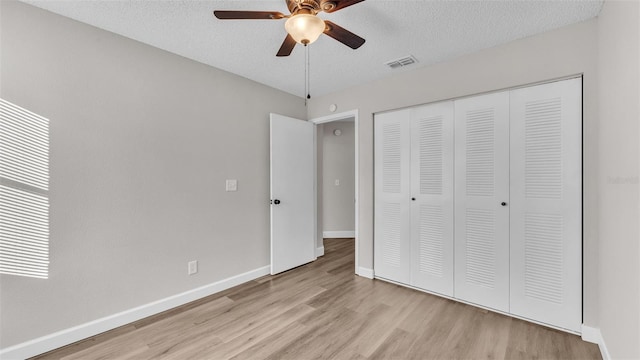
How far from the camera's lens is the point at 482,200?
7.91 feet

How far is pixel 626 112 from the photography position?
4.53ft

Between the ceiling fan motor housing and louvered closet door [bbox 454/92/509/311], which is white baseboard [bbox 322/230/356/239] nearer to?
louvered closet door [bbox 454/92/509/311]

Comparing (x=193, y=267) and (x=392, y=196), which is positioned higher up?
(x=392, y=196)

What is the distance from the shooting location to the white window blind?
5.64ft

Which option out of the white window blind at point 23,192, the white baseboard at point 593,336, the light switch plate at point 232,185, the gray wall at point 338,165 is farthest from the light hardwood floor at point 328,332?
the gray wall at point 338,165

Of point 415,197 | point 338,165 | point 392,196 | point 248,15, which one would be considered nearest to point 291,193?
point 392,196

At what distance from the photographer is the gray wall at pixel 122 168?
182cm

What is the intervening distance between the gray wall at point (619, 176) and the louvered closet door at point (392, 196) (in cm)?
148

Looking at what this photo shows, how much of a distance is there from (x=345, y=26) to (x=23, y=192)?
261 centimetres

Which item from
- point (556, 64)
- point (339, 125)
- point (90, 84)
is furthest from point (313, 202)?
point (556, 64)

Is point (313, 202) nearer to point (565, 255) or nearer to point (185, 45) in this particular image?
point (185, 45)

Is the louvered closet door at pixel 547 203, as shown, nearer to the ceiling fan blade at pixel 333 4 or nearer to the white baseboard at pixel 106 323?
the ceiling fan blade at pixel 333 4

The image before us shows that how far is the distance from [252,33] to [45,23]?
145 cm

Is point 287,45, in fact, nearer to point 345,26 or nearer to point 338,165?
point 345,26
